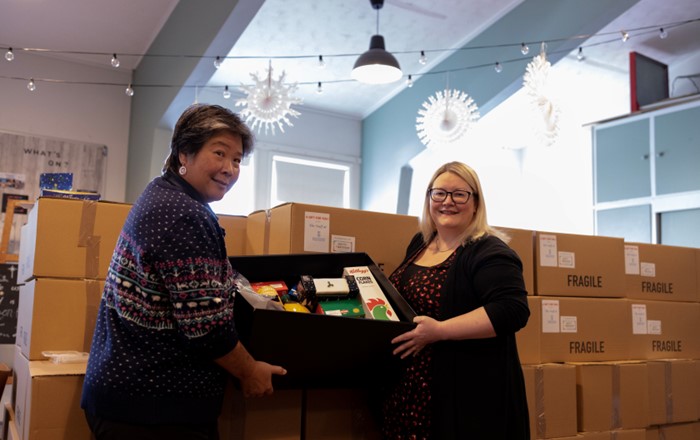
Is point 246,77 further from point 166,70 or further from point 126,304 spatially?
point 126,304

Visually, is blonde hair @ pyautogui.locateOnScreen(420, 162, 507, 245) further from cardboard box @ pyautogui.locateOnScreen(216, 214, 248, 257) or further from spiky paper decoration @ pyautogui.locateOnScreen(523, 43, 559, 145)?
spiky paper decoration @ pyautogui.locateOnScreen(523, 43, 559, 145)

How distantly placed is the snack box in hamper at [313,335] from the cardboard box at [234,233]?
45 centimetres

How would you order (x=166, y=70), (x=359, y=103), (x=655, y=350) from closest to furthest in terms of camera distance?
(x=655, y=350) < (x=166, y=70) < (x=359, y=103)

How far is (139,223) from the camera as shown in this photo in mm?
1325

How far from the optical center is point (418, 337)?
1.61m

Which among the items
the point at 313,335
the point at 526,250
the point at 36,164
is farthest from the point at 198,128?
the point at 36,164

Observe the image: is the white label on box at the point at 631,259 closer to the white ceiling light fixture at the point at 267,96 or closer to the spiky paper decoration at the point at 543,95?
the spiky paper decoration at the point at 543,95

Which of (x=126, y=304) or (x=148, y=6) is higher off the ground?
(x=148, y=6)

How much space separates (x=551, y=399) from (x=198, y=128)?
63.5 inches

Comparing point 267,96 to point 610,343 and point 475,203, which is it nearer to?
point 475,203

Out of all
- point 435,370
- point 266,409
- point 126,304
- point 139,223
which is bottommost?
point 266,409

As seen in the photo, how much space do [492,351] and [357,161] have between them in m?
5.20

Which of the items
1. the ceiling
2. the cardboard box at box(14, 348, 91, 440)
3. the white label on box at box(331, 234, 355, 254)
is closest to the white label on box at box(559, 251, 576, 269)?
the white label on box at box(331, 234, 355, 254)

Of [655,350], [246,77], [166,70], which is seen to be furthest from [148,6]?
[655,350]
